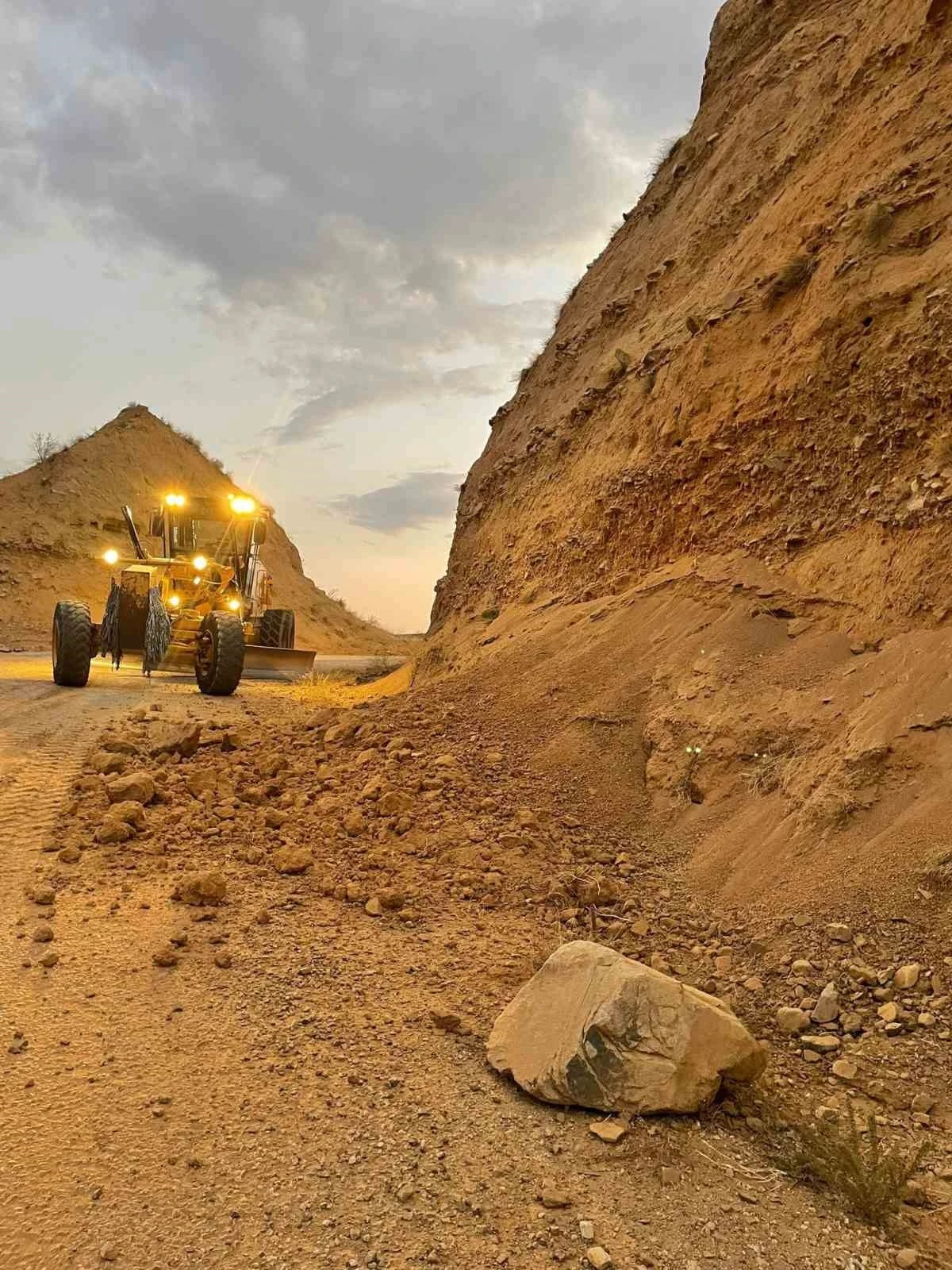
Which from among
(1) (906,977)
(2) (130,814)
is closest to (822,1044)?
(1) (906,977)

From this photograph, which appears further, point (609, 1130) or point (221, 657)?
point (221, 657)

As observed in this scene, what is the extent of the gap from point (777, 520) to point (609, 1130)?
5.32m

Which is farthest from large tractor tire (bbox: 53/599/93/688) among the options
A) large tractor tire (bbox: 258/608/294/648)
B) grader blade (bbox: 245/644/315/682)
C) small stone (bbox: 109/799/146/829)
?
large tractor tire (bbox: 258/608/294/648)

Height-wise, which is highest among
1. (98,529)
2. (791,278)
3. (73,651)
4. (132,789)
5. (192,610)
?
(98,529)

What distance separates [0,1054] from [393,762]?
11.6 ft

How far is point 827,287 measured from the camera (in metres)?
7.01

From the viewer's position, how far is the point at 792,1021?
127 inches

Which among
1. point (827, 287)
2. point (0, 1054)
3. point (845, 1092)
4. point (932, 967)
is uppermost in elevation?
point (827, 287)

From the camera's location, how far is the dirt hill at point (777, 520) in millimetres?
4523

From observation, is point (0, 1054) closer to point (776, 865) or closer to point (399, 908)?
point (399, 908)

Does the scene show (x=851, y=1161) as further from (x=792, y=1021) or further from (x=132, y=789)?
(x=132, y=789)

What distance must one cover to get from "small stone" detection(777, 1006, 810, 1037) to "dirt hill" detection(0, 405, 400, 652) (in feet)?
79.1

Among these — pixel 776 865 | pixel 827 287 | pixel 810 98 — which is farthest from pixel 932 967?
pixel 810 98

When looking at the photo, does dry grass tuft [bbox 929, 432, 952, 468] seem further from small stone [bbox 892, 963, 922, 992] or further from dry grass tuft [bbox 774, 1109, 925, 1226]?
dry grass tuft [bbox 774, 1109, 925, 1226]
